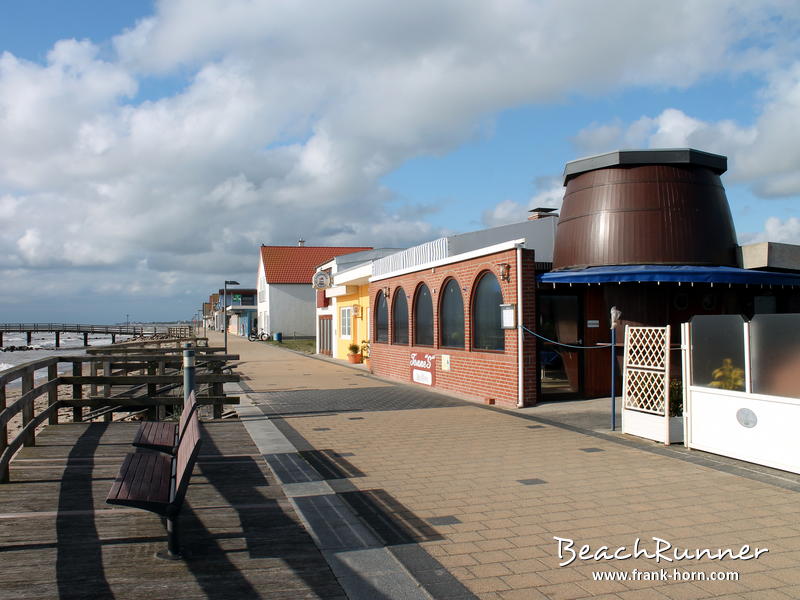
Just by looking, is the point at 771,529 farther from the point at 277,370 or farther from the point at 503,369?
the point at 277,370

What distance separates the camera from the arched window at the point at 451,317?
1591cm

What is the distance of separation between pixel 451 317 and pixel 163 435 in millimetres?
10285

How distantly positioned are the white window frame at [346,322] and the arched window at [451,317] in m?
14.7

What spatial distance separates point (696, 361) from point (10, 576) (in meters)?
7.29

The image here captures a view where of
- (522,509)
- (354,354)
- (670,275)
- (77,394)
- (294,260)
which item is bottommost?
(522,509)

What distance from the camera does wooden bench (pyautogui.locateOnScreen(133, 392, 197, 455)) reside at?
5.96m

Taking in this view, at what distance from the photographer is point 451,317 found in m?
16.4

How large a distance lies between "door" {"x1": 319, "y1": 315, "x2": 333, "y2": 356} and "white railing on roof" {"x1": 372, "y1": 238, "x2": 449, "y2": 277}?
12213mm

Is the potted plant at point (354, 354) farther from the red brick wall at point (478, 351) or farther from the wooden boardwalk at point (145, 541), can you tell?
the wooden boardwalk at point (145, 541)

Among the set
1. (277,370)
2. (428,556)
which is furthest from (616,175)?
(277,370)

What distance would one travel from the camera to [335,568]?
4.66 meters

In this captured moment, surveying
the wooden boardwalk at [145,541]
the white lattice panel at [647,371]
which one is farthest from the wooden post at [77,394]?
the white lattice panel at [647,371]

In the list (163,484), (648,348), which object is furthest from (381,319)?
(163,484)

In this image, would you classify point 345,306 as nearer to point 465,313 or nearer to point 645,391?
point 465,313
